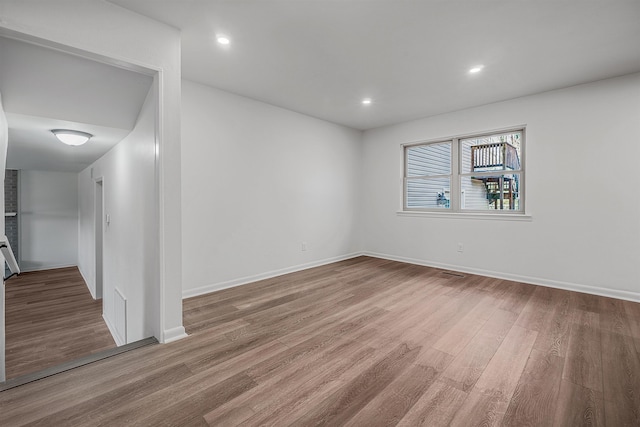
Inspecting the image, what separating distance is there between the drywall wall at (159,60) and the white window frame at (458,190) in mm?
3988

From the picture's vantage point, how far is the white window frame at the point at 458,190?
156 inches

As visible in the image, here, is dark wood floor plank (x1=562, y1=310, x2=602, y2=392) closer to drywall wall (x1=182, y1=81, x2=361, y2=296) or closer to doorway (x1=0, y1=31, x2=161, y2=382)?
doorway (x1=0, y1=31, x2=161, y2=382)

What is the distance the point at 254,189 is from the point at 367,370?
9.23 feet

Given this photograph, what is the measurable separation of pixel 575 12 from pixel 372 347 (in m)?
3.05

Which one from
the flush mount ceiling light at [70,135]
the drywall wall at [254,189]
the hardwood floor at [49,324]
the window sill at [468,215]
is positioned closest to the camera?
the flush mount ceiling light at [70,135]

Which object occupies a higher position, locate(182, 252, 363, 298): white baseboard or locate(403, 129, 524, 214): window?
locate(403, 129, 524, 214): window

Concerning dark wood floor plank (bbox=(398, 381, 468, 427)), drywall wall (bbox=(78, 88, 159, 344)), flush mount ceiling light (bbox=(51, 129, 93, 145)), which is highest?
flush mount ceiling light (bbox=(51, 129, 93, 145))

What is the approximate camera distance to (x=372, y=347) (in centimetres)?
217

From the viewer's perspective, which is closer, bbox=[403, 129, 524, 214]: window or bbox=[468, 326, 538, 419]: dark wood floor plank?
bbox=[468, 326, 538, 419]: dark wood floor plank

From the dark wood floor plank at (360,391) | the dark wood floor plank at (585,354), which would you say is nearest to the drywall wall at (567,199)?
the dark wood floor plank at (585,354)

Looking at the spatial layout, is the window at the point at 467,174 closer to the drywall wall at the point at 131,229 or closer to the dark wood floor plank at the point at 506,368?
the dark wood floor plank at the point at 506,368

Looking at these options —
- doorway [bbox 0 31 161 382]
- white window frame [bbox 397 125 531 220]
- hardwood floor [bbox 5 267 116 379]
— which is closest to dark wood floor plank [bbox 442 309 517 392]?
white window frame [bbox 397 125 531 220]

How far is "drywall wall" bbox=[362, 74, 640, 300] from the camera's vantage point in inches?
127

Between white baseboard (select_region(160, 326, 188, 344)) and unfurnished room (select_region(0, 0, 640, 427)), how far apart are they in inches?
3.1
